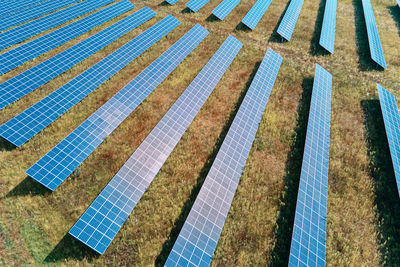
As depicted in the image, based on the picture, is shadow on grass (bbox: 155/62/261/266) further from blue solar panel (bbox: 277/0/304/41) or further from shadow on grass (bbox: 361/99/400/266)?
blue solar panel (bbox: 277/0/304/41)

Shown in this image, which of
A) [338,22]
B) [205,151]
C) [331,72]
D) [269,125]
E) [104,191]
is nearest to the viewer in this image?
[104,191]

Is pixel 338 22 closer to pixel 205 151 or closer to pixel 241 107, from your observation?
pixel 241 107

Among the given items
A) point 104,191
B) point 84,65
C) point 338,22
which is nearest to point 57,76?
point 84,65

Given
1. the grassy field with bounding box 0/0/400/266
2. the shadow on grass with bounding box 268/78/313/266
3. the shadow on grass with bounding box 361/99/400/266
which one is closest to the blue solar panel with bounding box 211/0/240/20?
the grassy field with bounding box 0/0/400/266

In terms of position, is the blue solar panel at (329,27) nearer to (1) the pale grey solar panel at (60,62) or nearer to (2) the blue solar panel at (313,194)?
(2) the blue solar panel at (313,194)

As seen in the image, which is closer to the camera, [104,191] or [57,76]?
[104,191]

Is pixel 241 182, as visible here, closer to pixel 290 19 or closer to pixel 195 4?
pixel 290 19

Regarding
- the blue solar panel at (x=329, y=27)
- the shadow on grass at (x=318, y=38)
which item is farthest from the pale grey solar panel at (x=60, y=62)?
the blue solar panel at (x=329, y=27)
